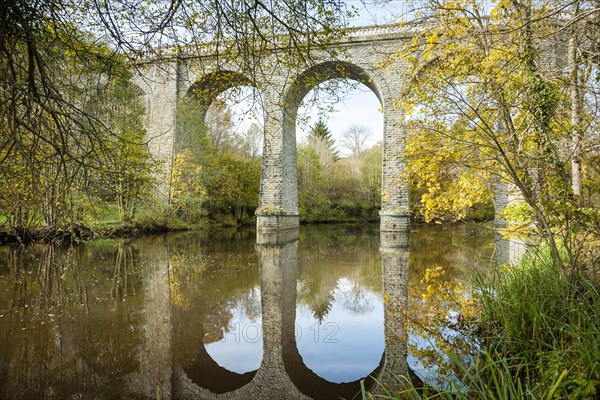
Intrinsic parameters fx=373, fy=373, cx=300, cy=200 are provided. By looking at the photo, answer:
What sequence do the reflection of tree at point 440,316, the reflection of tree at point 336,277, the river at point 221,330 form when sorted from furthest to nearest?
the reflection of tree at point 336,277 → the reflection of tree at point 440,316 → the river at point 221,330

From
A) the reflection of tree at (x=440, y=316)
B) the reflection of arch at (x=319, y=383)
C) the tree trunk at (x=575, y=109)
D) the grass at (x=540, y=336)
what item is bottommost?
the reflection of arch at (x=319, y=383)

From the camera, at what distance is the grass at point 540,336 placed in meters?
1.82

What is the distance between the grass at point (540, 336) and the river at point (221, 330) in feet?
0.93

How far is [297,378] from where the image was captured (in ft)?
9.45

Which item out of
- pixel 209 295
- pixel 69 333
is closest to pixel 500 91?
pixel 209 295

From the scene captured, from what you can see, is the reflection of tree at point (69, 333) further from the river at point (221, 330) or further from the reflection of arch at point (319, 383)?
the reflection of arch at point (319, 383)

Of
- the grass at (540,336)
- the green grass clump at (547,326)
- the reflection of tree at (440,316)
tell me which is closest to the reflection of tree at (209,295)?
the grass at (540,336)

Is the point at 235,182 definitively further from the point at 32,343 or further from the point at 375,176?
the point at 32,343

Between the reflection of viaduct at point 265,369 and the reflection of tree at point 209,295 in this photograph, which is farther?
the reflection of tree at point 209,295

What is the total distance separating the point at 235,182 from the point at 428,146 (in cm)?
1711

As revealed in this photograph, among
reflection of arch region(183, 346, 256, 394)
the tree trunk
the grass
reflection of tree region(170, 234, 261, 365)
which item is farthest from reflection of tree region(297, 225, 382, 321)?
the tree trunk

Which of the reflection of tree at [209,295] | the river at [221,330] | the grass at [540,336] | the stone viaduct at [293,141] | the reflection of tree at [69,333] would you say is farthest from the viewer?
the stone viaduct at [293,141]

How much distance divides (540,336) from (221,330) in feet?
9.10

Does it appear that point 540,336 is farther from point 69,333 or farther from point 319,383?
point 69,333
